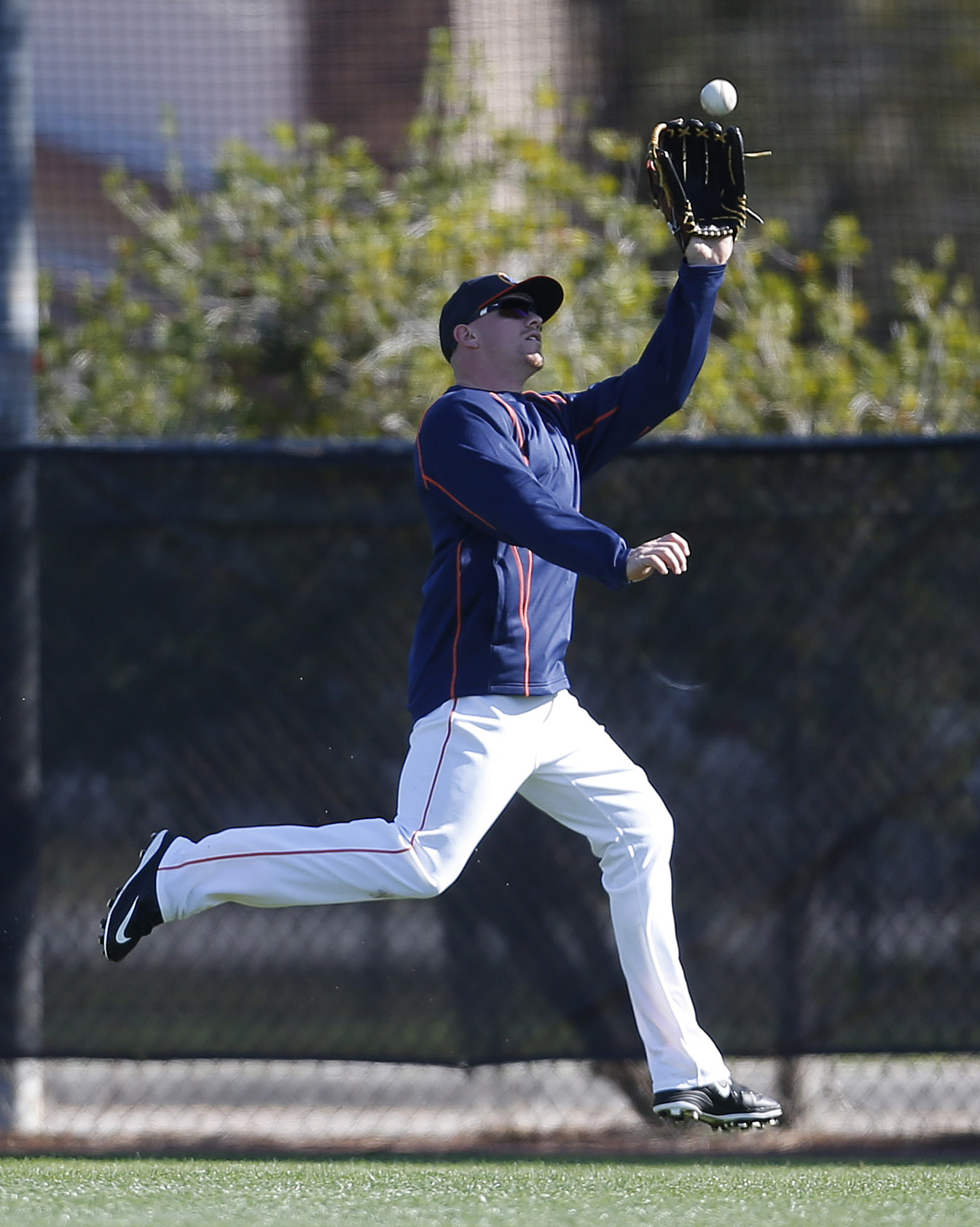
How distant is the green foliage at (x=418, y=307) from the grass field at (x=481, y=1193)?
2717 millimetres

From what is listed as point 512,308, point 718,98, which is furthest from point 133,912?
point 718,98

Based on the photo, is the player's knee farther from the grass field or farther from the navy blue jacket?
the grass field

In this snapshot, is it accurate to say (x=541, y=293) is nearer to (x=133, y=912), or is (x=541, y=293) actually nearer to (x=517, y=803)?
(x=517, y=803)

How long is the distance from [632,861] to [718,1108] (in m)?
0.55

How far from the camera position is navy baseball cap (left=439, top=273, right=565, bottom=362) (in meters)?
3.71

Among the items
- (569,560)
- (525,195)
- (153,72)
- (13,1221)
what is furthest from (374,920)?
(153,72)

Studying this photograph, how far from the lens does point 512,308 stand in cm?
373

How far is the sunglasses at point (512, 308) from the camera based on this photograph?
3.71m

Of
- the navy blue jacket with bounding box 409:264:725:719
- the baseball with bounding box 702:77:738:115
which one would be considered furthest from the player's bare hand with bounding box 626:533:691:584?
the baseball with bounding box 702:77:738:115

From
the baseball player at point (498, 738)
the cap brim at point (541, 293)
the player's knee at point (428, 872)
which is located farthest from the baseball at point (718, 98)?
the player's knee at point (428, 872)

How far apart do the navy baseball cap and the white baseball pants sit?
883mm

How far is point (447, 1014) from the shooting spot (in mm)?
4414

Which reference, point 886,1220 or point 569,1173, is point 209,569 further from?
point 886,1220

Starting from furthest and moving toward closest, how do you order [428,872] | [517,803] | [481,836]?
[517,803] → [481,836] → [428,872]
